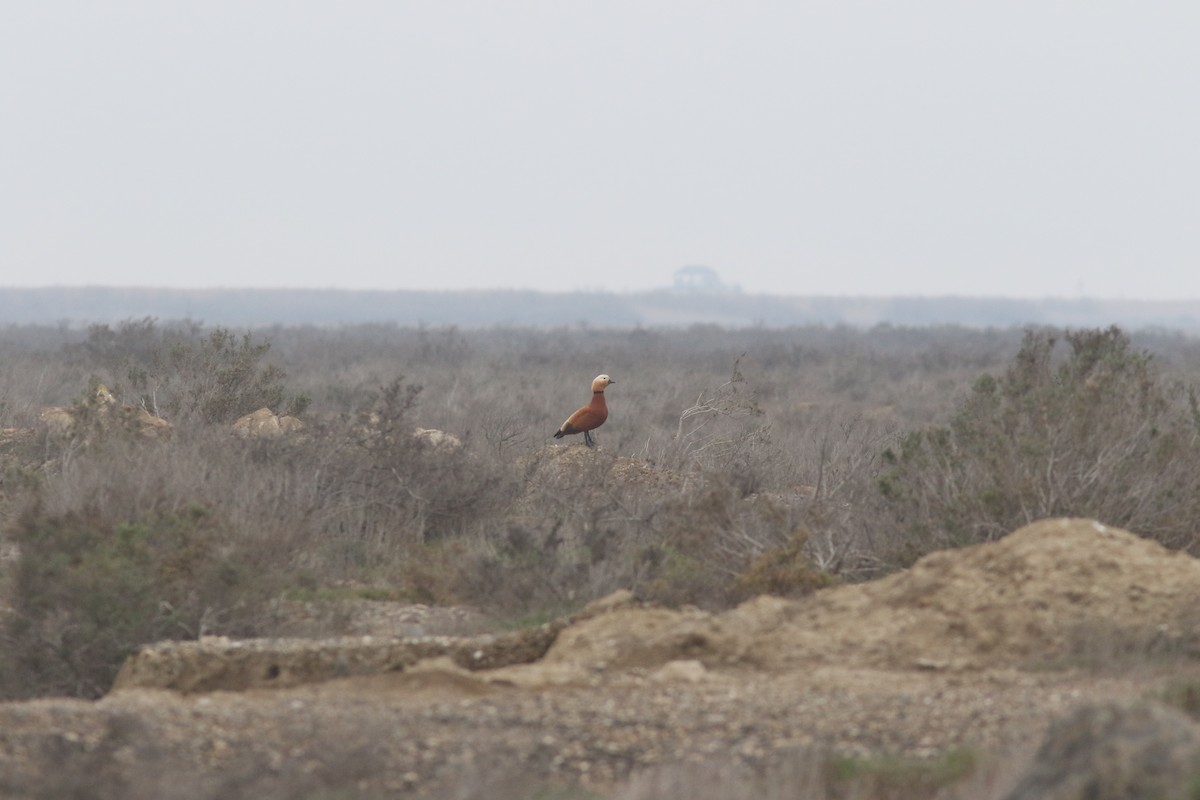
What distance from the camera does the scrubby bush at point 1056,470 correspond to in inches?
394

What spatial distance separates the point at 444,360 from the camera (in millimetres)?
41406

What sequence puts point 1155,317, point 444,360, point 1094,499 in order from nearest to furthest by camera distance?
point 1094,499 → point 444,360 → point 1155,317

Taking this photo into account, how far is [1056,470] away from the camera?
10117mm

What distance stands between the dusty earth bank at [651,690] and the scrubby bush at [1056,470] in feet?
4.23

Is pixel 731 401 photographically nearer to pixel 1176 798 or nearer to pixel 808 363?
pixel 1176 798

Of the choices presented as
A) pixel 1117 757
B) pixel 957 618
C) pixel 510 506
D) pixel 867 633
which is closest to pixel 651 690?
pixel 867 633

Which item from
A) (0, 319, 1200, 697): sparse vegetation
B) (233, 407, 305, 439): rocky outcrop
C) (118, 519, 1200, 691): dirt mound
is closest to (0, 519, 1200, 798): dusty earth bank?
(118, 519, 1200, 691): dirt mound

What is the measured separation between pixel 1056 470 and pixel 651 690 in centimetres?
381

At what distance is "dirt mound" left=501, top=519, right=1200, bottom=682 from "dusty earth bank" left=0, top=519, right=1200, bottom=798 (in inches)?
0.5

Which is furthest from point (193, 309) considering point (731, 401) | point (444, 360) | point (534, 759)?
point (534, 759)

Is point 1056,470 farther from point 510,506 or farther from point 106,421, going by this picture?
point 106,421

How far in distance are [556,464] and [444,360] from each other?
89.7ft

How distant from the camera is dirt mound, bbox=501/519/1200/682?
792 cm

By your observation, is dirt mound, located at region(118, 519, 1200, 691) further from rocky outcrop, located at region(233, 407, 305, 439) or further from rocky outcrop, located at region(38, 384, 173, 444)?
rocky outcrop, located at region(38, 384, 173, 444)
